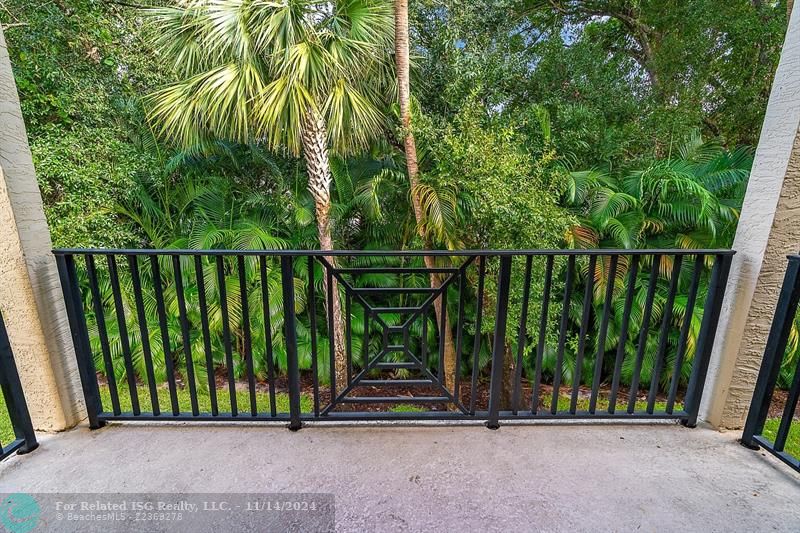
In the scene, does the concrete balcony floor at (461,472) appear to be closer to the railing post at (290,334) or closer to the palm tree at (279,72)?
the railing post at (290,334)

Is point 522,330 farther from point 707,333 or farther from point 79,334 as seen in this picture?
point 79,334

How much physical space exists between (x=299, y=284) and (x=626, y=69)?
20.3ft

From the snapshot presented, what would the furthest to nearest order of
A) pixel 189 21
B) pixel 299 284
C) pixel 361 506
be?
1. pixel 299 284
2. pixel 189 21
3. pixel 361 506

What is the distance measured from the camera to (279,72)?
3520mm

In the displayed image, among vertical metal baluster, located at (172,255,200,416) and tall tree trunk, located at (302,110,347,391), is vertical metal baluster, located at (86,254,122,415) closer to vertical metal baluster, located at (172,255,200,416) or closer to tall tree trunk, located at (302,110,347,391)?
vertical metal baluster, located at (172,255,200,416)

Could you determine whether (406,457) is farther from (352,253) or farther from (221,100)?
(221,100)

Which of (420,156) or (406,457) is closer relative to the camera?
(406,457)

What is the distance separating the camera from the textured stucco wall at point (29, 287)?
1.62 meters

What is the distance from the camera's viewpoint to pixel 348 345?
208 cm

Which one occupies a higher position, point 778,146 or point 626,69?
point 626,69

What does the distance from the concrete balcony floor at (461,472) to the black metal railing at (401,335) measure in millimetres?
121

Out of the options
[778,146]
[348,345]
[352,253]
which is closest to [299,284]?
[348,345]

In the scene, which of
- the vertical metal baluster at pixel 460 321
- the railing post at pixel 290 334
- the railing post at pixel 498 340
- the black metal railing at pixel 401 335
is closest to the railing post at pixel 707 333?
the black metal railing at pixel 401 335

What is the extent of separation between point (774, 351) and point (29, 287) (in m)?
3.38
